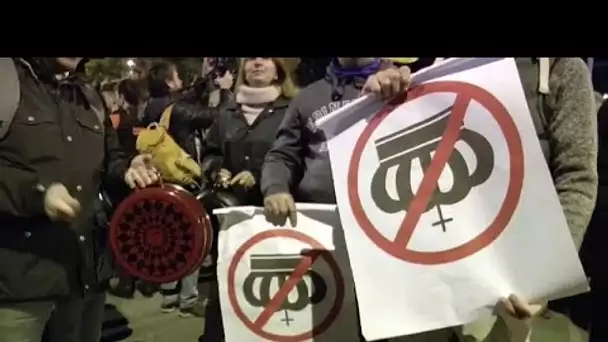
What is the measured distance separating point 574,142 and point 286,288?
0.41m

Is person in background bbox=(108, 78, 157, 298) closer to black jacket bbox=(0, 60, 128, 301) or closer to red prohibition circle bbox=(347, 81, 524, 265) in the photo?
black jacket bbox=(0, 60, 128, 301)

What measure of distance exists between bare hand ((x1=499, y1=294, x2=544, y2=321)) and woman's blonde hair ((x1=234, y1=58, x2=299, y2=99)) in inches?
14.4

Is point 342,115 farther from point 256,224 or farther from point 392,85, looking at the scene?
point 256,224

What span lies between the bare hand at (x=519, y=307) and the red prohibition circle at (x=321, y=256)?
0.72 feet

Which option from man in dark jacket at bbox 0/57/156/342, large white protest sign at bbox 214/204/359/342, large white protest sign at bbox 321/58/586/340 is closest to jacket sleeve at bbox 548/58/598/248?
large white protest sign at bbox 321/58/586/340

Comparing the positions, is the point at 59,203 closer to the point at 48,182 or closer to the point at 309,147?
the point at 48,182

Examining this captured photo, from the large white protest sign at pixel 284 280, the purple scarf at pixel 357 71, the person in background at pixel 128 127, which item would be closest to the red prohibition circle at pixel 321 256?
the large white protest sign at pixel 284 280

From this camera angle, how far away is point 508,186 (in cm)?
99

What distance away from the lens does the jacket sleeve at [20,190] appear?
1.10 metres

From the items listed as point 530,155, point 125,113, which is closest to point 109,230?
point 125,113

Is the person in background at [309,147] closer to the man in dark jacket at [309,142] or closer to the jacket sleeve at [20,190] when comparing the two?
the man in dark jacket at [309,142]

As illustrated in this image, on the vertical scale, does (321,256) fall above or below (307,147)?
below

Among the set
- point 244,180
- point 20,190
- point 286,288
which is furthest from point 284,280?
point 20,190
